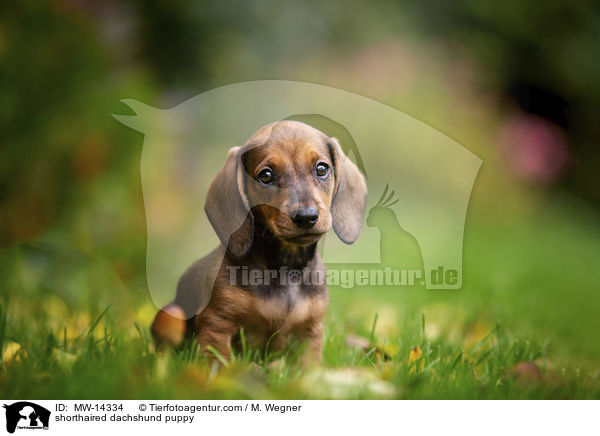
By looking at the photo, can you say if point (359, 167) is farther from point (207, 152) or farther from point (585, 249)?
point (585, 249)

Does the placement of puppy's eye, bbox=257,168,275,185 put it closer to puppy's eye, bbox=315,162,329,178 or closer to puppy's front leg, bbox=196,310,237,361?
puppy's eye, bbox=315,162,329,178

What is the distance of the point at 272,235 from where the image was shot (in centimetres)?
227

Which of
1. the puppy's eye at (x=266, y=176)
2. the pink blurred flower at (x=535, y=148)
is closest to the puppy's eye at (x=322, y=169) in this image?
the puppy's eye at (x=266, y=176)

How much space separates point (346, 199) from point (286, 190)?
0.31 metres

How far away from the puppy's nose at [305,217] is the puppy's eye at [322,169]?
0.69 feet

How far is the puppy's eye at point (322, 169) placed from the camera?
2223 millimetres

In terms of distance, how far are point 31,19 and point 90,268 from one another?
5.46 feet

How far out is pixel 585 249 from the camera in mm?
4918

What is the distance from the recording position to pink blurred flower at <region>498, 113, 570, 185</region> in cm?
504
